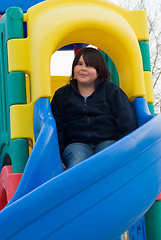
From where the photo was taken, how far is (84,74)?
308 centimetres

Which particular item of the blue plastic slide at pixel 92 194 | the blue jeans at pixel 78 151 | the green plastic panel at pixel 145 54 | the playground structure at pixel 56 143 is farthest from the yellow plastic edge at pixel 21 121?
the green plastic panel at pixel 145 54

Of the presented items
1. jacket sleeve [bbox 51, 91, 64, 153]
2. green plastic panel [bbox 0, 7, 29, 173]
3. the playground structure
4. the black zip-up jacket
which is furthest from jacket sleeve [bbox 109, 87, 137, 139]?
green plastic panel [bbox 0, 7, 29, 173]

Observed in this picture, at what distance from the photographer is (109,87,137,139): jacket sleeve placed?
113 inches

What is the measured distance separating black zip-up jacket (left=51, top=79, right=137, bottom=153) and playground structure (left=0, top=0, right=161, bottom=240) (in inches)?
5.8

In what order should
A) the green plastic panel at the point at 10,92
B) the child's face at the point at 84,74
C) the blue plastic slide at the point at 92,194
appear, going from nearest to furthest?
the blue plastic slide at the point at 92,194, the green plastic panel at the point at 10,92, the child's face at the point at 84,74

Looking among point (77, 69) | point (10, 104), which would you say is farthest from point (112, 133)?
point (10, 104)

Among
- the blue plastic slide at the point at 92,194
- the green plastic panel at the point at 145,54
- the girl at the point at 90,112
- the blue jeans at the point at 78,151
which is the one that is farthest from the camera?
the green plastic panel at the point at 145,54

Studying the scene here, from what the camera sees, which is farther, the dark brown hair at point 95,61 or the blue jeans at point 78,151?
the dark brown hair at point 95,61

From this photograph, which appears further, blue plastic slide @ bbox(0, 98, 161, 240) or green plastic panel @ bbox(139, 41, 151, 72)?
green plastic panel @ bbox(139, 41, 151, 72)

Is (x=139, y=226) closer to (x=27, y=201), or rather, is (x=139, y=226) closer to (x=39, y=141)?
(x=39, y=141)

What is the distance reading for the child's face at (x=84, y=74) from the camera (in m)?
3.07

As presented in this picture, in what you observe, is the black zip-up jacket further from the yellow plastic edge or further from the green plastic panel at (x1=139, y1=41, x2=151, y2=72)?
the green plastic panel at (x1=139, y1=41, x2=151, y2=72)

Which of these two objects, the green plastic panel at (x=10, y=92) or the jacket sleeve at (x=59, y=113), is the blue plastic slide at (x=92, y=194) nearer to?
the jacket sleeve at (x=59, y=113)

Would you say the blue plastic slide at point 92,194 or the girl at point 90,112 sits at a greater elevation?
the girl at point 90,112
